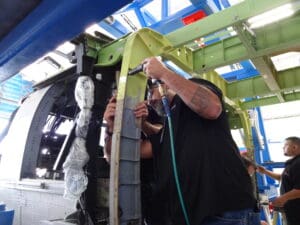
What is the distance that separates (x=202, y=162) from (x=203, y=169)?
0.04 m

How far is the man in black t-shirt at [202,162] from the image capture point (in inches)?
55.6

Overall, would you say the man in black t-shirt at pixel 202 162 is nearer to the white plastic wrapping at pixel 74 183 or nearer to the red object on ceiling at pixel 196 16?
the white plastic wrapping at pixel 74 183

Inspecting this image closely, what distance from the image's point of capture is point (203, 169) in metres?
1.46

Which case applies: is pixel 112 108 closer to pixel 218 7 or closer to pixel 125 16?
pixel 218 7

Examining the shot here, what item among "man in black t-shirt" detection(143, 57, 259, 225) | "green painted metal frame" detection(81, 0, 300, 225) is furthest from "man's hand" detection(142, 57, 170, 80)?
"green painted metal frame" detection(81, 0, 300, 225)

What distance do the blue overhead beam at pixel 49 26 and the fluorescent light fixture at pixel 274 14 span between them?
4.79ft

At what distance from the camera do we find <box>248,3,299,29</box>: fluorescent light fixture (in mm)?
1805

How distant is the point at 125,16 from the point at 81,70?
242 cm

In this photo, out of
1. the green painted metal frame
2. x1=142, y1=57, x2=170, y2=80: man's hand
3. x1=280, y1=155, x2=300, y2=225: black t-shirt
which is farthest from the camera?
x1=280, y1=155, x2=300, y2=225: black t-shirt

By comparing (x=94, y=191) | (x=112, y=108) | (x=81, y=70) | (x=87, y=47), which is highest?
(x=87, y=47)

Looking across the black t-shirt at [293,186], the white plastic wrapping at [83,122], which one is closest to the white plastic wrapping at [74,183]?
the white plastic wrapping at [83,122]

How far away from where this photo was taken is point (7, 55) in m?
1.02

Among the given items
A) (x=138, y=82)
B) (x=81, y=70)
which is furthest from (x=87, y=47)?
(x=138, y=82)

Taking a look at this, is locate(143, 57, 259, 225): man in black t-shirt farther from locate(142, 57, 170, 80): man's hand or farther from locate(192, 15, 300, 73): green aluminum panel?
locate(192, 15, 300, 73): green aluminum panel
